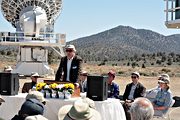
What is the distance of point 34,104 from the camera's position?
511 centimetres

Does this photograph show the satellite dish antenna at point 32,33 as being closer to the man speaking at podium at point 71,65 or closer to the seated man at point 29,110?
the man speaking at podium at point 71,65

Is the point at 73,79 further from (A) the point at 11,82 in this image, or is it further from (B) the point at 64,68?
(A) the point at 11,82

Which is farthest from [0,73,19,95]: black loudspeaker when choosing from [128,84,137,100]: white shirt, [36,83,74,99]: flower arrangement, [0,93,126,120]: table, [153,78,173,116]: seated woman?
[153,78,173,116]: seated woman

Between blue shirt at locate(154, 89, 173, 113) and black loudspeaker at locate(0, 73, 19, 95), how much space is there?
275 cm

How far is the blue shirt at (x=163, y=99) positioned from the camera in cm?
898

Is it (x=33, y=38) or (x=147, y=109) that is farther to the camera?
(x=33, y=38)

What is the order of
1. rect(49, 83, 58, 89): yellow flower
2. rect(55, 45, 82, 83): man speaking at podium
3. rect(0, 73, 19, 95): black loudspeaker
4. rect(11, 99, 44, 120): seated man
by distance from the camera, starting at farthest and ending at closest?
rect(55, 45, 82, 83): man speaking at podium → rect(0, 73, 19, 95): black loudspeaker → rect(49, 83, 58, 89): yellow flower → rect(11, 99, 44, 120): seated man

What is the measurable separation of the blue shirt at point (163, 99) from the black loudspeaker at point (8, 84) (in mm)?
2745

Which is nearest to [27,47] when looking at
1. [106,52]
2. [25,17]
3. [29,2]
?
[25,17]

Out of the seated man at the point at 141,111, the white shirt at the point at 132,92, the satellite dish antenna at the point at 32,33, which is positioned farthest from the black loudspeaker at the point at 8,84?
the satellite dish antenna at the point at 32,33

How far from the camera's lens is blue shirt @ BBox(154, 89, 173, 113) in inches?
354

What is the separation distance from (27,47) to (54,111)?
29.4 meters

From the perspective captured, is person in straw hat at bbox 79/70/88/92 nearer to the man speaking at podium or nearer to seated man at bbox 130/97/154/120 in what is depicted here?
the man speaking at podium

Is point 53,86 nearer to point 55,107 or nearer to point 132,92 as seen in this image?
point 55,107
